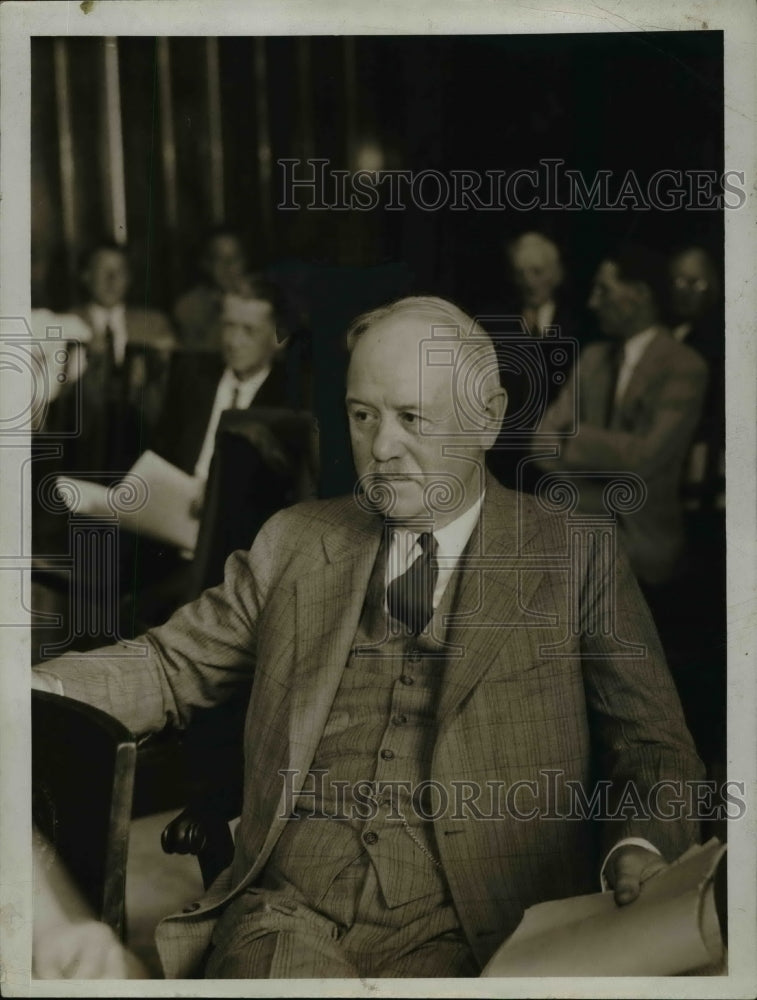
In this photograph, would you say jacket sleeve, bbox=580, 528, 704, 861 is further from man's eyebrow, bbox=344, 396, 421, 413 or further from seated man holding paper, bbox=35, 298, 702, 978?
man's eyebrow, bbox=344, 396, 421, 413

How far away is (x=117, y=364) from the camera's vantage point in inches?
96.7

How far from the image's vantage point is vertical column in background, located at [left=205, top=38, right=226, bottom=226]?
8.02 feet

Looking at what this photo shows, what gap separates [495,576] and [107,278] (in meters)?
1.08

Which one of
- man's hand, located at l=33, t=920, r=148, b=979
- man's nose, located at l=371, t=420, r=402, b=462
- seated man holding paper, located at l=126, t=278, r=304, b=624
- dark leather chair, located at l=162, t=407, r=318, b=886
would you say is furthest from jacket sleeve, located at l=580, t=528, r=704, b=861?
man's hand, located at l=33, t=920, r=148, b=979

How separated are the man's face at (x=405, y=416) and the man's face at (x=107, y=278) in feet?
1.77

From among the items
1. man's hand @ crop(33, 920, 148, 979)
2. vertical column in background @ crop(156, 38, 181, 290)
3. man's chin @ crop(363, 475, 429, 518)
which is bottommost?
man's hand @ crop(33, 920, 148, 979)

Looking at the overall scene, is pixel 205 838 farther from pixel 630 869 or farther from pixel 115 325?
pixel 115 325

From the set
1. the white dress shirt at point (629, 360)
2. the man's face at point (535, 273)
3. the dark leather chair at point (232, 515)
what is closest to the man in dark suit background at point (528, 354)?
the man's face at point (535, 273)

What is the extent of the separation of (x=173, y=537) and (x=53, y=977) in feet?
3.35

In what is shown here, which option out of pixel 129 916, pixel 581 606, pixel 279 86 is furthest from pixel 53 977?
pixel 279 86

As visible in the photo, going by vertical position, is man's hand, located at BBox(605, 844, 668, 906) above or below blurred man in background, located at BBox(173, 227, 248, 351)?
below

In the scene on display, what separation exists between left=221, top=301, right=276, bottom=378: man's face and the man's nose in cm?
29

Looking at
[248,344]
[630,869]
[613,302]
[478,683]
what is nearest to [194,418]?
[248,344]

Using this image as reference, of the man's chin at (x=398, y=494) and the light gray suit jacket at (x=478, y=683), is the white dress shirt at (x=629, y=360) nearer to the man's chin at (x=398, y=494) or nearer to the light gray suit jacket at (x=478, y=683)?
the light gray suit jacket at (x=478, y=683)
